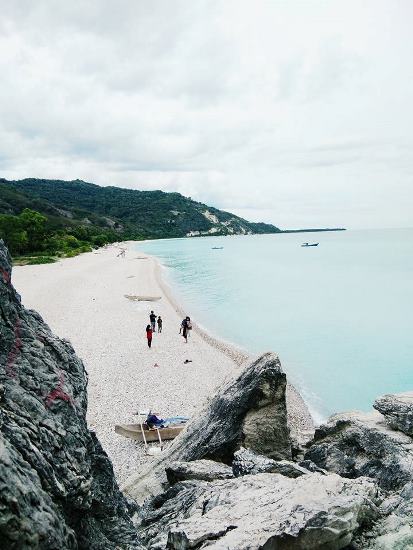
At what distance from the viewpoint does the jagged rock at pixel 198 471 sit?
34.1ft

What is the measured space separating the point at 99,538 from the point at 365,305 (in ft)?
201

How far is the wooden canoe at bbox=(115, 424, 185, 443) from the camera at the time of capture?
16.7m

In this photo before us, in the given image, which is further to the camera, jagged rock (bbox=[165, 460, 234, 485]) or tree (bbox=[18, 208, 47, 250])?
tree (bbox=[18, 208, 47, 250])

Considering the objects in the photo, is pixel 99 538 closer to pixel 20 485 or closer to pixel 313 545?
pixel 20 485

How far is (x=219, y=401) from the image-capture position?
13133 millimetres

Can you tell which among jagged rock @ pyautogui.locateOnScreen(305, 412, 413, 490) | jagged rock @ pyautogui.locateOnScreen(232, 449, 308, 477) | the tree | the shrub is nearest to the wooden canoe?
jagged rock @ pyautogui.locateOnScreen(305, 412, 413, 490)

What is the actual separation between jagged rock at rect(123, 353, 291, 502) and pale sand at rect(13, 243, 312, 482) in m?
1.49

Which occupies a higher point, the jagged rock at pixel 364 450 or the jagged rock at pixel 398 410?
the jagged rock at pixel 398 410

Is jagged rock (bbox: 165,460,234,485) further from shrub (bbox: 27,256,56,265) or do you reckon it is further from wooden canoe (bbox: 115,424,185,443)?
shrub (bbox: 27,256,56,265)

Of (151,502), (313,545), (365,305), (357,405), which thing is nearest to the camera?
(313,545)

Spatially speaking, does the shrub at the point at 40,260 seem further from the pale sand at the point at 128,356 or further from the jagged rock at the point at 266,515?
the jagged rock at the point at 266,515

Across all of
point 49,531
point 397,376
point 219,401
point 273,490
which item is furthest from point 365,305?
point 49,531

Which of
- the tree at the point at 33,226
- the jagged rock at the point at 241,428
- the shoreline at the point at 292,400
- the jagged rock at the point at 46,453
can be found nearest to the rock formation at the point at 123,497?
the jagged rock at the point at 46,453

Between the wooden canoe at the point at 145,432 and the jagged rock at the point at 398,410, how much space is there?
795 centimetres
